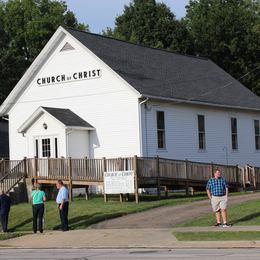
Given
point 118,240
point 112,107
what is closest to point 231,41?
point 112,107

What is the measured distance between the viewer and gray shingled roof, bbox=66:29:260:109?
36.6 meters

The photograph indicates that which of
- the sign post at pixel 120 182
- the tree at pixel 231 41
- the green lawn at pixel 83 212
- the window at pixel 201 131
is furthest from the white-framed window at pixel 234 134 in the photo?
the tree at pixel 231 41

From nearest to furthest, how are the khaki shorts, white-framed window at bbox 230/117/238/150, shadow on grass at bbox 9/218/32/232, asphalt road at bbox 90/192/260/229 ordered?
the khaki shorts → asphalt road at bbox 90/192/260/229 → shadow on grass at bbox 9/218/32/232 → white-framed window at bbox 230/117/238/150

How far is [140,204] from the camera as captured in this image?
28.3 m

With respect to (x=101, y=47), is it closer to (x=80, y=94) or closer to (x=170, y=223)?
(x=80, y=94)

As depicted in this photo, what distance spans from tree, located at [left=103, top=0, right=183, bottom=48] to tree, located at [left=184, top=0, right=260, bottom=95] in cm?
341

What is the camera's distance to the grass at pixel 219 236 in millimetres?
19297

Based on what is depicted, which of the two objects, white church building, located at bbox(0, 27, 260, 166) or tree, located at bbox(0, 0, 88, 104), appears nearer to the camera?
white church building, located at bbox(0, 27, 260, 166)

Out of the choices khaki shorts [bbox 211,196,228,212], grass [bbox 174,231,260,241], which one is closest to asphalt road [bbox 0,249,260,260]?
grass [bbox 174,231,260,241]

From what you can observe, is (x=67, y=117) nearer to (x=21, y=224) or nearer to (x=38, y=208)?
(x=21, y=224)

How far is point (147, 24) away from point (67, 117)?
91.0ft

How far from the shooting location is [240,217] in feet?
77.2

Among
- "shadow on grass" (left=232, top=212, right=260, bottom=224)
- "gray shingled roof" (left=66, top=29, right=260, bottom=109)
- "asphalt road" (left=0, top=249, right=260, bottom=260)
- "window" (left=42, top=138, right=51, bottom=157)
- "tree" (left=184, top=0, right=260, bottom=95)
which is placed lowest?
"asphalt road" (left=0, top=249, right=260, bottom=260)

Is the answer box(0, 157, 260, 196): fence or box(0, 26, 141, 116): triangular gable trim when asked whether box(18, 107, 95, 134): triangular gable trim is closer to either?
box(0, 26, 141, 116): triangular gable trim
